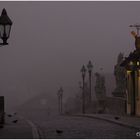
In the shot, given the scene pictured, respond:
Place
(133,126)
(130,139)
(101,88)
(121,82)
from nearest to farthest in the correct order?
(130,139), (133,126), (121,82), (101,88)

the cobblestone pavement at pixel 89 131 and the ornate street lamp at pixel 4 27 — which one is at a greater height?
the ornate street lamp at pixel 4 27

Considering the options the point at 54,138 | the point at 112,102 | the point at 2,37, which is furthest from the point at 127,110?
the point at 2,37

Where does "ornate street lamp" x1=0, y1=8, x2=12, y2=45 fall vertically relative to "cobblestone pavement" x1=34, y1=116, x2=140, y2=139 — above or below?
above

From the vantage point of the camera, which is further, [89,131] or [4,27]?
[89,131]

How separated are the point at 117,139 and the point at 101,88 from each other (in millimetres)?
48853

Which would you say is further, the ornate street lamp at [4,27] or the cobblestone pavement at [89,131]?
the cobblestone pavement at [89,131]

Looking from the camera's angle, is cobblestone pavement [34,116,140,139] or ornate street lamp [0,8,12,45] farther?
cobblestone pavement [34,116,140,139]

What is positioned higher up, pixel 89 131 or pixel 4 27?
pixel 4 27

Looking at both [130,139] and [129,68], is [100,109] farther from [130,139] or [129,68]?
[130,139]

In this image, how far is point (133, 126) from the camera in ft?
87.1

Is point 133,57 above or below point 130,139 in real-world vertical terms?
above

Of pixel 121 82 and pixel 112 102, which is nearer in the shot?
pixel 112 102

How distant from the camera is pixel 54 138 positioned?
2108cm

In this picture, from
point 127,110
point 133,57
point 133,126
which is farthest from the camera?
point 127,110
